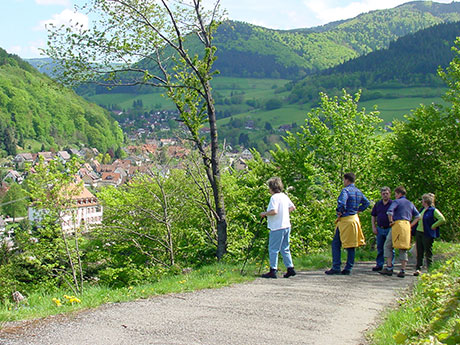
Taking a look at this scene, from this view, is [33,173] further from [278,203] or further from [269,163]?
[269,163]

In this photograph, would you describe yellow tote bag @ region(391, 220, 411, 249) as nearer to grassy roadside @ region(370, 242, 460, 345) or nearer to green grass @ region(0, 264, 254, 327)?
grassy roadside @ region(370, 242, 460, 345)

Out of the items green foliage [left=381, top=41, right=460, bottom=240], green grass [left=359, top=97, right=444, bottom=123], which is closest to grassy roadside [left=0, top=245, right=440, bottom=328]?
green foliage [left=381, top=41, right=460, bottom=240]

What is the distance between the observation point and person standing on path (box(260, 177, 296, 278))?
32.8 feet

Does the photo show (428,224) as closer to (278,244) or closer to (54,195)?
(278,244)

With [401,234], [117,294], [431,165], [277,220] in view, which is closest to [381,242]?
[401,234]

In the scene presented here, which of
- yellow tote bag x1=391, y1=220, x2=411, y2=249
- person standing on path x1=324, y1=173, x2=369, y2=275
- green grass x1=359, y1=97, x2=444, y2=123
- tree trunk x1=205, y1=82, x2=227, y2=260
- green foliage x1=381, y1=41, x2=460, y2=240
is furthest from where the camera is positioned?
green grass x1=359, y1=97, x2=444, y2=123

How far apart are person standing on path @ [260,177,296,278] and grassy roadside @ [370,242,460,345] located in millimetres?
2748

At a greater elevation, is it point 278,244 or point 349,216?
point 349,216

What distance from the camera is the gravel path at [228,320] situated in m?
5.88

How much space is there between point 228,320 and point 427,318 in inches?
93.1

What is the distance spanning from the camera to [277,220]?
10070 millimetres

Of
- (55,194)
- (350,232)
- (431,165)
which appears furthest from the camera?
(431,165)

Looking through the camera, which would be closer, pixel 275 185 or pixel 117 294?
pixel 117 294

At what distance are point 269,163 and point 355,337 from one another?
21.0 m
